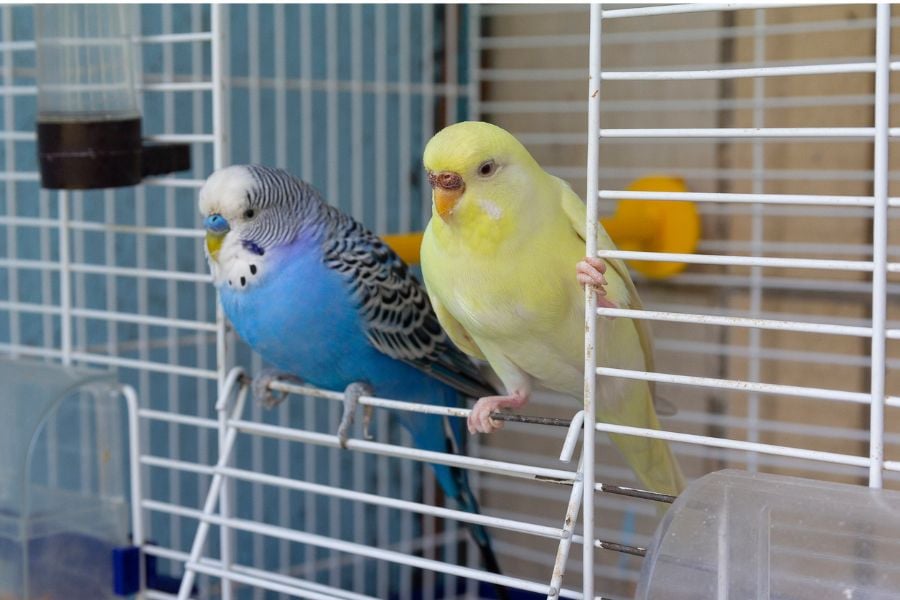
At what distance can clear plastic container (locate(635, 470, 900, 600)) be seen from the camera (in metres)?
0.76

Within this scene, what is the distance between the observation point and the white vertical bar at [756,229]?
1727mm

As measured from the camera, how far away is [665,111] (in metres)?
1.86

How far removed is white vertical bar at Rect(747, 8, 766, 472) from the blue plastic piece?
936 millimetres

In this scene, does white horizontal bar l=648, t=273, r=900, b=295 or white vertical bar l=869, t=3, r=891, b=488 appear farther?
white horizontal bar l=648, t=273, r=900, b=295

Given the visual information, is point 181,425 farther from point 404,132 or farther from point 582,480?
point 582,480

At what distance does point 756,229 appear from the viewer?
176 cm

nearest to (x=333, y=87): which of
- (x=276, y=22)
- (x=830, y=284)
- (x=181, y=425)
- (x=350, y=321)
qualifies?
(x=276, y=22)

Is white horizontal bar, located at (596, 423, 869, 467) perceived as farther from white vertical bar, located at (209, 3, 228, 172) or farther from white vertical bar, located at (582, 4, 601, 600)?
white vertical bar, located at (209, 3, 228, 172)

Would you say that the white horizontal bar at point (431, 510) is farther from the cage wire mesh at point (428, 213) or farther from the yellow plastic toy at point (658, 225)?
the yellow plastic toy at point (658, 225)

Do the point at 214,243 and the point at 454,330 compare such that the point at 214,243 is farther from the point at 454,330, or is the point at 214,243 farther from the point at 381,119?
the point at 381,119

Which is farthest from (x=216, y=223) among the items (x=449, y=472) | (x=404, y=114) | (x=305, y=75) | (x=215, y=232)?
(x=404, y=114)

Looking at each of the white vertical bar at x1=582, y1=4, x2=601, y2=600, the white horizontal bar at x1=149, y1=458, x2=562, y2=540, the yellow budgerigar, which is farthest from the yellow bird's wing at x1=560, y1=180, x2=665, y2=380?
the white horizontal bar at x1=149, y1=458, x2=562, y2=540

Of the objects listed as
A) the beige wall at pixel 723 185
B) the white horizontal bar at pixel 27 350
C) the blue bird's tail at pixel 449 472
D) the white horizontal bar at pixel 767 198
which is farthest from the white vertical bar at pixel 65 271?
the beige wall at pixel 723 185

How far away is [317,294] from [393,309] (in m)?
0.10
